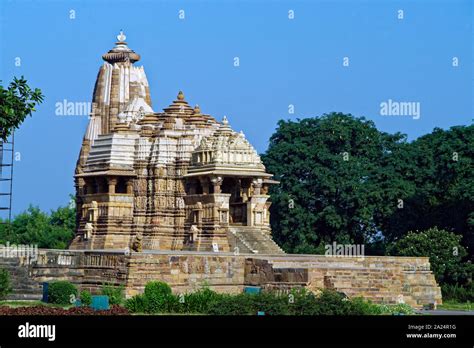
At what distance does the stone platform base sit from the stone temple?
0.04 meters

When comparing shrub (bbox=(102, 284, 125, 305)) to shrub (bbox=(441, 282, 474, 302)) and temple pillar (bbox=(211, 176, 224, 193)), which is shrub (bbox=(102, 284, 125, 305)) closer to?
temple pillar (bbox=(211, 176, 224, 193))

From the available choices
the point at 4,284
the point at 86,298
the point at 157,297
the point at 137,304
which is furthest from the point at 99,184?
the point at 137,304

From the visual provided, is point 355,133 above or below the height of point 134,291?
above

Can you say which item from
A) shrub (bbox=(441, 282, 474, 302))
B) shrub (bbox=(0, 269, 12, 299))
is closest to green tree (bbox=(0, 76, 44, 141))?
shrub (bbox=(0, 269, 12, 299))

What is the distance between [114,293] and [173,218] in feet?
42.6

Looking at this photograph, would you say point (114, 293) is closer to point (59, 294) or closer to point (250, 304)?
point (59, 294)

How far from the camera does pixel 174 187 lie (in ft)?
166

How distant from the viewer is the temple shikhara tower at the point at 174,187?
159 feet

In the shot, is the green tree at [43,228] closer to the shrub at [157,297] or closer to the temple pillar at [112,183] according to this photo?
the temple pillar at [112,183]
